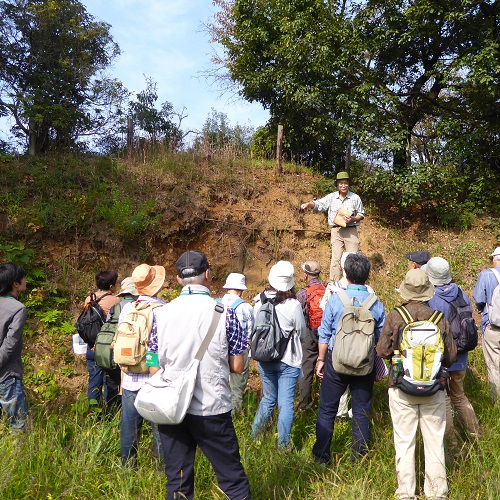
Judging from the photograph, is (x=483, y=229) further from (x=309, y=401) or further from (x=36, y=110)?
(x=36, y=110)

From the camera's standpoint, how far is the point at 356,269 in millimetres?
3705

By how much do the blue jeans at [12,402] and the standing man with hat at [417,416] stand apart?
10.1ft

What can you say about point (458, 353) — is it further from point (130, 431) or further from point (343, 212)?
point (343, 212)

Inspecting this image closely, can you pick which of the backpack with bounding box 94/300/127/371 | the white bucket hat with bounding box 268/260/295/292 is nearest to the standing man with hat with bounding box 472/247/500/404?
the white bucket hat with bounding box 268/260/295/292

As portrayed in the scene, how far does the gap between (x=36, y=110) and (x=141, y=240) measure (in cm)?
502

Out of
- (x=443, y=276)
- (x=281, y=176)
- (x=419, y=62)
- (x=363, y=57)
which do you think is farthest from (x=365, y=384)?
(x=419, y=62)

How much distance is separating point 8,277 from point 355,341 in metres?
3.02

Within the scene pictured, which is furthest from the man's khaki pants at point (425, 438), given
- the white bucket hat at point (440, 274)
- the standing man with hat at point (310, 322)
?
the standing man with hat at point (310, 322)

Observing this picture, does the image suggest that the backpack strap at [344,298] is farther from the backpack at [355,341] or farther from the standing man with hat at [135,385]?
the standing man with hat at [135,385]

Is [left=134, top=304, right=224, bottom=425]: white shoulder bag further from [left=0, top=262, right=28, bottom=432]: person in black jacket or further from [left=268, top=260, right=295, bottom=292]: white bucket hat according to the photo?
[left=0, top=262, right=28, bottom=432]: person in black jacket

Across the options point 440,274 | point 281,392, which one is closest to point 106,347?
point 281,392

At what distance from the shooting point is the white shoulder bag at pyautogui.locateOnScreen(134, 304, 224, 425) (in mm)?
2348

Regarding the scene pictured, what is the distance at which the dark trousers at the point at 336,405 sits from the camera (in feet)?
12.1

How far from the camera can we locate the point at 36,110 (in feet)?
35.0
